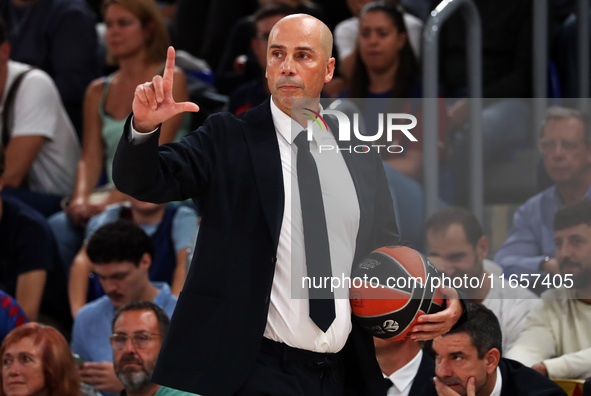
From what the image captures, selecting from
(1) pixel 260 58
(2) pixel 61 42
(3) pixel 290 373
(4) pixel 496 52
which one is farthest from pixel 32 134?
(3) pixel 290 373

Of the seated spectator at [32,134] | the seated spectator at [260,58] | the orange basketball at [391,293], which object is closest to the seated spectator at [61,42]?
the seated spectator at [32,134]

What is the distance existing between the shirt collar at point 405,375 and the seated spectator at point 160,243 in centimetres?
158

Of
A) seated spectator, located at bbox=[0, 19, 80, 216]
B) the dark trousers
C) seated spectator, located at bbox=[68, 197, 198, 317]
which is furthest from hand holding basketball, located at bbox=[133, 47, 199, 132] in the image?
seated spectator, located at bbox=[0, 19, 80, 216]

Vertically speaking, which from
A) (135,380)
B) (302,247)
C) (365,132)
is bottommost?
(135,380)

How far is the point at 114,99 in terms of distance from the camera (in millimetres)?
5957

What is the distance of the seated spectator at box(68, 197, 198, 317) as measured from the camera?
5188mm

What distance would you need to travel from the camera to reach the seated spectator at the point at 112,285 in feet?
15.7

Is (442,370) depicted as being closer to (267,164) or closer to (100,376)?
(267,164)

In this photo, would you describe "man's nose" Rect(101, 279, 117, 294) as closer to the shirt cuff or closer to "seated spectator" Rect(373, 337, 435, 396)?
"seated spectator" Rect(373, 337, 435, 396)

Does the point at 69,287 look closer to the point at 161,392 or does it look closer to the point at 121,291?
the point at 121,291

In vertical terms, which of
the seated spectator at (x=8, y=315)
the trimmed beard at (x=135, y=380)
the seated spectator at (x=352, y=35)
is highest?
the seated spectator at (x=352, y=35)

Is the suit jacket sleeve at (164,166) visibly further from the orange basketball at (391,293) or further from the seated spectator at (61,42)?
the seated spectator at (61,42)

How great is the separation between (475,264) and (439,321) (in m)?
1.11

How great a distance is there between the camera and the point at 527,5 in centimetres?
574
